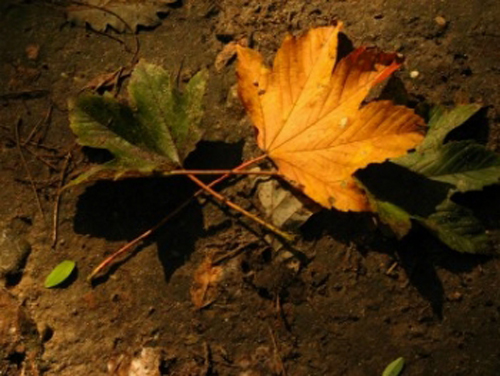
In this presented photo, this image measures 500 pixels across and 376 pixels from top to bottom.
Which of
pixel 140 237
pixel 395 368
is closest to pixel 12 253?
pixel 140 237

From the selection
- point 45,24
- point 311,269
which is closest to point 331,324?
point 311,269

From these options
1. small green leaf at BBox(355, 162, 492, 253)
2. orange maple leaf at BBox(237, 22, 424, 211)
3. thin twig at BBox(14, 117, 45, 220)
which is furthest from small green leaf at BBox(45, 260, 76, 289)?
small green leaf at BBox(355, 162, 492, 253)

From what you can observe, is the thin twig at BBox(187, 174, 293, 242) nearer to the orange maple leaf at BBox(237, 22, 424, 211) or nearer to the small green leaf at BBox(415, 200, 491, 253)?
the orange maple leaf at BBox(237, 22, 424, 211)

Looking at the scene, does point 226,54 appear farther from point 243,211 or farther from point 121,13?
point 243,211

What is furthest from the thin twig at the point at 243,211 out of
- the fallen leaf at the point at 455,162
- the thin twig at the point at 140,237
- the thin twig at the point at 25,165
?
the thin twig at the point at 25,165

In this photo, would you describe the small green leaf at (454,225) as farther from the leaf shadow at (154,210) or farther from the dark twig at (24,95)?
the dark twig at (24,95)

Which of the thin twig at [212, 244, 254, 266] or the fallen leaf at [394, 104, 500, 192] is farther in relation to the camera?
the thin twig at [212, 244, 254, 266]

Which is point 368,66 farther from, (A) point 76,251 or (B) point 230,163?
(A) point 76,251

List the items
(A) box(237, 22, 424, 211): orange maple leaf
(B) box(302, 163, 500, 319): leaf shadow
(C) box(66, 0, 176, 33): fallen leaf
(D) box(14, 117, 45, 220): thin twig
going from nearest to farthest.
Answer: (A) box(237, 22, 424, 211): orange maple leaf
(B) box(302, 163, 500, 319): leaf shadow
(D) box(14, 117, 45, 220): thin twig
(C) box(66, 0, 176, 33): fallen leaf
